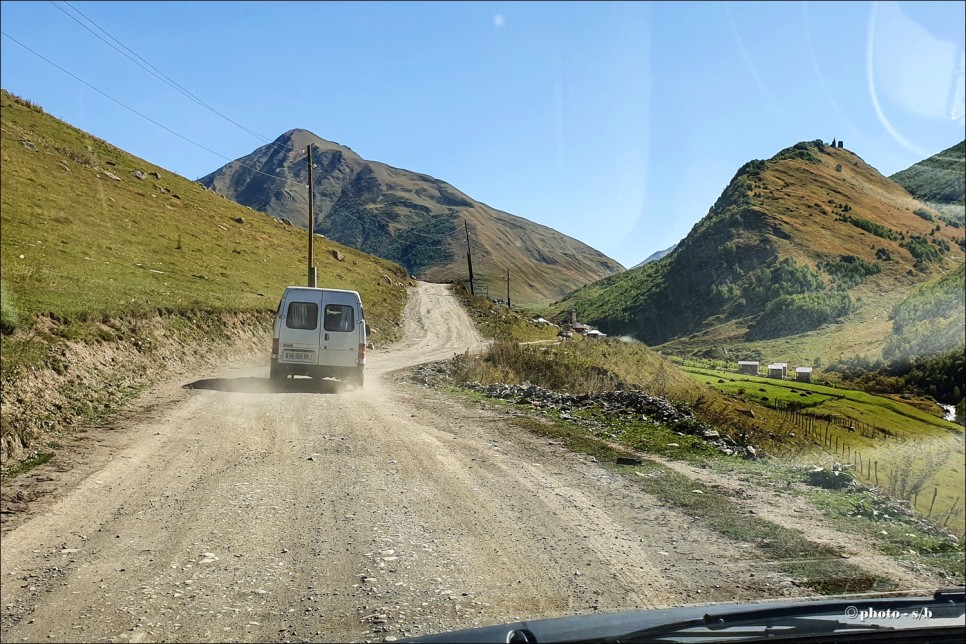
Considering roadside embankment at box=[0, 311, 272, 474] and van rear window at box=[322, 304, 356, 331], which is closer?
roadside embankment at box=[0, 311, 272, 474]

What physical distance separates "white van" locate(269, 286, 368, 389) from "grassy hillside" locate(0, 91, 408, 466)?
344cm

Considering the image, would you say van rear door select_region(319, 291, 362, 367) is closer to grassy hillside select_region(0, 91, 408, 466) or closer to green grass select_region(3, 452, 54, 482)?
grassy hillside select_region(0, 91, 408, 466)

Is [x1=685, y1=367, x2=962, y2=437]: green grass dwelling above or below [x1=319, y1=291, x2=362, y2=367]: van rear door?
below

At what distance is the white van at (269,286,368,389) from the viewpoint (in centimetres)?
1650

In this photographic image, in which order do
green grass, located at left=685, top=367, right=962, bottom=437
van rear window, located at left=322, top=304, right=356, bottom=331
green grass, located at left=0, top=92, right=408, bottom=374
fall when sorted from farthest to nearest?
green grass, located at left=0, top=92, right=408, bottom=374
van rear window, located at left=322, top=304, right=356, bottom=331
green grass, located at left=685, top=367, right=962, bottom=437

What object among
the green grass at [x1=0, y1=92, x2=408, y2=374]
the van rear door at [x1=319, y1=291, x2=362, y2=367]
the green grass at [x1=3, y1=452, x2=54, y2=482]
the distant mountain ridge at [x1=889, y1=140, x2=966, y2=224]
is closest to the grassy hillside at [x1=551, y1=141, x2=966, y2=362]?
the distant mountain ridge at [x1=889, y1=140, x2=966, y2=224]

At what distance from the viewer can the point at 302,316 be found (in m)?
16.5

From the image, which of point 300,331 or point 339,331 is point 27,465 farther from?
point 339,331

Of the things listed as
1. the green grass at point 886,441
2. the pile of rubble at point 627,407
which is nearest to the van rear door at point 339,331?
the pile of rubble at point 627,407

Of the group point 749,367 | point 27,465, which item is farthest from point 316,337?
point 749,367

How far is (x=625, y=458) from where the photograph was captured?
31.3ft

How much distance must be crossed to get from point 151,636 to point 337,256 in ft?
186

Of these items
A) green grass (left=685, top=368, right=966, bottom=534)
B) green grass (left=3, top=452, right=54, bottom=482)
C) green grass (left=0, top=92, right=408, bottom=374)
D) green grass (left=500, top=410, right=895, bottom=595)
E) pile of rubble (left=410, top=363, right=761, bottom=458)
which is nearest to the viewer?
green grass (left=500, top=410, right=895, bottom=595)

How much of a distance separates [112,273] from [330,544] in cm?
2350
